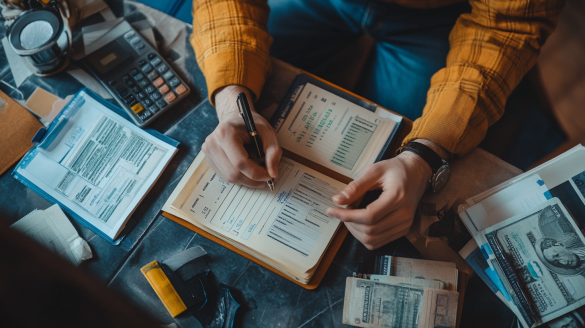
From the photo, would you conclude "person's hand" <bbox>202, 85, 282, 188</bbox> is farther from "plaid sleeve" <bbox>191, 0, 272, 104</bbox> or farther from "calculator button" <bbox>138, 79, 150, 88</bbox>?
"calculator button" <bbox>138, 79, 150, 88</bbox>

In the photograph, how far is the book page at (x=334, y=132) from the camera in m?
0.78

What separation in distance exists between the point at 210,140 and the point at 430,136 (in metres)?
0.49

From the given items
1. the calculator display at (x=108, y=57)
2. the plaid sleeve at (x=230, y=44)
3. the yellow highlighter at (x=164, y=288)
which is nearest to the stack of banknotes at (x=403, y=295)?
the yellow highlighter at (x=164, y=288)

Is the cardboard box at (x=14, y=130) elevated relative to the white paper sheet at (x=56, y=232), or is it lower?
elevated

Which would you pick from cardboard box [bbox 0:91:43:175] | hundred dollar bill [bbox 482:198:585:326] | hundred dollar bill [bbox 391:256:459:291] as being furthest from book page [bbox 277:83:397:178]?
cardboard box [bbox 0:91:43:175]

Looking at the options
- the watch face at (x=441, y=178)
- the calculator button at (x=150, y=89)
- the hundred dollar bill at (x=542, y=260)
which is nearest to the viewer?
the hundred dollar bill at (x=542, y=260)

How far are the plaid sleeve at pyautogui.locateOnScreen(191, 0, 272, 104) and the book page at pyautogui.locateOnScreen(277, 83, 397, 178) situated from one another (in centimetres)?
12

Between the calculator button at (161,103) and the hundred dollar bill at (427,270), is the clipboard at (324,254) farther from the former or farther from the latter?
the calculator button at (161,103)

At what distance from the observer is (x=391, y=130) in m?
0.81

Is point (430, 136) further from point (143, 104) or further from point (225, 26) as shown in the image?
point (143, 104)

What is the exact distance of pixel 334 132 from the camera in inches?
31.8

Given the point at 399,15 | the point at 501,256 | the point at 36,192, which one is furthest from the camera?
the point at 399,15

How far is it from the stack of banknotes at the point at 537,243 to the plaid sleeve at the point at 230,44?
1.95 ft

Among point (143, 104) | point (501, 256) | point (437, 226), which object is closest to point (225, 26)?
point (143, 104)
